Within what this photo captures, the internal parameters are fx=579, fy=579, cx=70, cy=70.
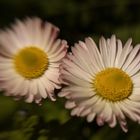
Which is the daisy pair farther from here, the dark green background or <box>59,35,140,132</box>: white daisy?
the dark green background

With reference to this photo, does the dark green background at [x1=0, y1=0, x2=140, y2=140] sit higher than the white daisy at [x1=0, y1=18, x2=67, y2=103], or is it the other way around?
the dark green background at [x1=0, y1=0, x2=140, y2=140]

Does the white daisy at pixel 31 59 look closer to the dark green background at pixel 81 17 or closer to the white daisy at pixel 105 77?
the white daisy at pixel 105 77

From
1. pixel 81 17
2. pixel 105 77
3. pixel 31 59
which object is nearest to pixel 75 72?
pixel 105 77

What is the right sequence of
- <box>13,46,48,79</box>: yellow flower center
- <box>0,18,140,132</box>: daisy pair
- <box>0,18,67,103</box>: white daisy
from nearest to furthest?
<box>0,18,140,132</box>: daisy pair
<box>0,18,67,103</box>: white daisy
<box>13,46,48,79</box>: yellow flower center

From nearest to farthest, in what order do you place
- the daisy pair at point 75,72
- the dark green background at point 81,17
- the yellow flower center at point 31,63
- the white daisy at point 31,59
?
the daisy pair at point 75,72 < the white daisy at point 31,59 < the yellow flower center at point 31,63 < the dark green background at point 81,17

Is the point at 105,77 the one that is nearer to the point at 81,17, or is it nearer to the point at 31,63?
the point at 31,63

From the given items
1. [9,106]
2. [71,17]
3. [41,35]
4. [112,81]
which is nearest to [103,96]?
[112,81]

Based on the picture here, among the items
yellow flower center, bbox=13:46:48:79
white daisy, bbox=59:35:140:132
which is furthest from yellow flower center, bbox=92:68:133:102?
yellow flower center, bbox=13:46:48:79

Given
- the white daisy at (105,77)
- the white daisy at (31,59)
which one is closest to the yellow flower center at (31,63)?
the white daisy at (31,59)
